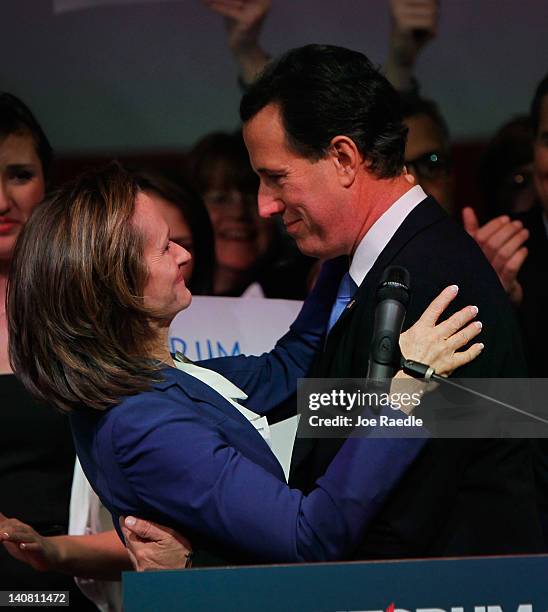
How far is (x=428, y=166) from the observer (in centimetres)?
310

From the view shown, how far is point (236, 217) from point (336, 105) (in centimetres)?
125

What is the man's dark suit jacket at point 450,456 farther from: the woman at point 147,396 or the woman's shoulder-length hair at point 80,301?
the woman's shoulder-length hair at point 80,301

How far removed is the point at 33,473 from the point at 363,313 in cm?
103

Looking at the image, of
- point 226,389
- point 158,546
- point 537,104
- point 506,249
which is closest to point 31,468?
point 226,389

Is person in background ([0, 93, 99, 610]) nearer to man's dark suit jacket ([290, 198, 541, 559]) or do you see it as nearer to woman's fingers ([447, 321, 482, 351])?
man's dark suit jacket ([290, 198, 541, 559])

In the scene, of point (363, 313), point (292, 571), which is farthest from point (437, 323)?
point (292, 571)

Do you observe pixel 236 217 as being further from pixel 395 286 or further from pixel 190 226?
pixel 395 286

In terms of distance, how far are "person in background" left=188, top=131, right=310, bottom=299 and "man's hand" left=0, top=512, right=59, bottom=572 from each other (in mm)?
1121

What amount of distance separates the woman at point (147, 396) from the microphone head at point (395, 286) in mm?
124

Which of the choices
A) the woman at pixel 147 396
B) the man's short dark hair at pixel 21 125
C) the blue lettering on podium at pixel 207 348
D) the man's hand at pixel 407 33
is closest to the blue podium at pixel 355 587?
the woman at pixel 147 396

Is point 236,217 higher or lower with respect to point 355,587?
higher

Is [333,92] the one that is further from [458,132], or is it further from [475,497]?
[458,132]

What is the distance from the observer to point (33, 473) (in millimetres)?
2689

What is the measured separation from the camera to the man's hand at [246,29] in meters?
3.29
